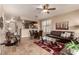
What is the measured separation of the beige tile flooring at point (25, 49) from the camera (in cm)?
250

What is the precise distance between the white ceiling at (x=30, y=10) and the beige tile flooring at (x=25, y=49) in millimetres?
519

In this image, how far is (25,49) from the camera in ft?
8.30

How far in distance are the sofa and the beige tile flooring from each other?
1.21ft

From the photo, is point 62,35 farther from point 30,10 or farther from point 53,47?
point 30,10

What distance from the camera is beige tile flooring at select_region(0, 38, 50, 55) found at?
8.20 ft

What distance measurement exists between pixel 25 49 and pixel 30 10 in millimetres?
809

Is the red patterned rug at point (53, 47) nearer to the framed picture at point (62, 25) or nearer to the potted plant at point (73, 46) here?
the potted plant at point (73, 46)

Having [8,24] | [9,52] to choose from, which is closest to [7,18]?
[8,24]

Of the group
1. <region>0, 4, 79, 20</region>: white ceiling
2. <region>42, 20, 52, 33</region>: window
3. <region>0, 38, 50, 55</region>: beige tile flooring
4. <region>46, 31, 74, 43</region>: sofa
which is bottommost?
<region>0, 38, 50, 55</region>: beige tile flooring

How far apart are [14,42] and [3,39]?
23cm

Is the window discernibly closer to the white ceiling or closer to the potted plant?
the white ceiling

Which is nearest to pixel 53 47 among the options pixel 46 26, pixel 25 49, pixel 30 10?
pixel 46 26

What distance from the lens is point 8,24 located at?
97.0 inches

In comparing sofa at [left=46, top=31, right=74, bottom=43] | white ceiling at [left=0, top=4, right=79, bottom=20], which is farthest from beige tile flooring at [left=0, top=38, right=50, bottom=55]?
white ceiling at [left=0, top=4, right=79, bottom=20]
